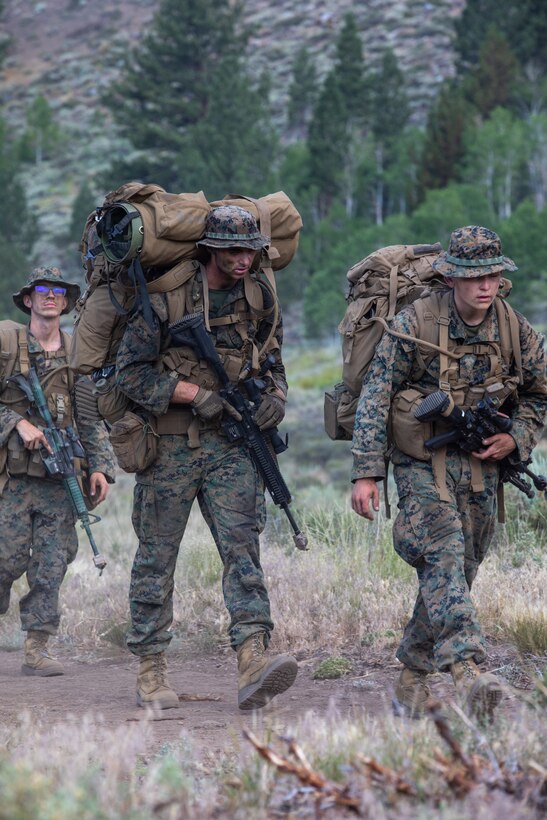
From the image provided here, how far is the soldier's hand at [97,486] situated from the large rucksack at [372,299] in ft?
8.05

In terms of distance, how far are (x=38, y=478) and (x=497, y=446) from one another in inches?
136

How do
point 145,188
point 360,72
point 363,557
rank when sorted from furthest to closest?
point 360,72 < point 363,557 < point 145,188

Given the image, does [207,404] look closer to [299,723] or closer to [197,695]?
[197,695]

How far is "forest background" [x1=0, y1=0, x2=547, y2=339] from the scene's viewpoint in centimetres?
3869

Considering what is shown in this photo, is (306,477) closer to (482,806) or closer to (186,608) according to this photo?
(186,608)

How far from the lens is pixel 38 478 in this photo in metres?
7.98

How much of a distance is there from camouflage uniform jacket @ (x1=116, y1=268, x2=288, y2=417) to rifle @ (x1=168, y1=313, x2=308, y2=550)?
0.07m

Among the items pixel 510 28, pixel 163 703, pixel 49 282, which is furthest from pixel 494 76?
pixel 163 703

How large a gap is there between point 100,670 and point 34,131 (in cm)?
6297

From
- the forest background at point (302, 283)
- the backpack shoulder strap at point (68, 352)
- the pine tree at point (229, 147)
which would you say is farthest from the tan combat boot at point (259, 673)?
the pine tree at point (229, 147)

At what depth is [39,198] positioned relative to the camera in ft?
208

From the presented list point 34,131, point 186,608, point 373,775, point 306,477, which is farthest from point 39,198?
point 373,775

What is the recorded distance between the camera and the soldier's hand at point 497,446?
568 centimetres

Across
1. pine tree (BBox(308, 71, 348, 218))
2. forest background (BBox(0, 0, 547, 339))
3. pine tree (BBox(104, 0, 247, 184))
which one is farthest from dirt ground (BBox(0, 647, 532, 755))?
pine tree (BBox(308, 71, 348, 218))
